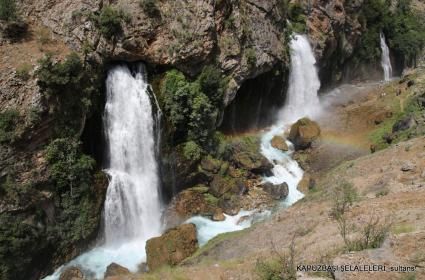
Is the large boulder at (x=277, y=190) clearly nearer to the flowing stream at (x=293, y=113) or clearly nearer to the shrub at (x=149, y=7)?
the flowing stream at (x=293, y=113)

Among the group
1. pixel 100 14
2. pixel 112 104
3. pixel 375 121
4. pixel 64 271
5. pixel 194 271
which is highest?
pixel 100 14

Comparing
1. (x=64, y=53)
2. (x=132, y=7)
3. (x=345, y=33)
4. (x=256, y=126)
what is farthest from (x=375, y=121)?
(x=64, y=53)

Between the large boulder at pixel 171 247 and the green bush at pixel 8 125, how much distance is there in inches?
276

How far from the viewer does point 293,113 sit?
34625 mm

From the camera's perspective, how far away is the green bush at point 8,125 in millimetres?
17688

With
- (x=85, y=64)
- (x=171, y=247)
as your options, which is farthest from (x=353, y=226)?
(x=85, y=64)

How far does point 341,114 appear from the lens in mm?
33906

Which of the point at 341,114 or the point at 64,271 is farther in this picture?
the point at 341,114

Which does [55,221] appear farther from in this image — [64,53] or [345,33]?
[345,33]

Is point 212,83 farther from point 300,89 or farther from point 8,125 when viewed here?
point 300,89

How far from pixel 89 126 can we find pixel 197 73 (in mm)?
6681

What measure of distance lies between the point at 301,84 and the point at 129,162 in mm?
17295

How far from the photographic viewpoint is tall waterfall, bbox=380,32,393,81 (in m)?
46.7

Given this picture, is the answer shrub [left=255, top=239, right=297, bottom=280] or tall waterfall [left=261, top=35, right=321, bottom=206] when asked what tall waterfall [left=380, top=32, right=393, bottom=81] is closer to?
tall waterfall [left=261, top=35, right=321, bottom=206]
